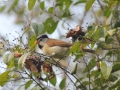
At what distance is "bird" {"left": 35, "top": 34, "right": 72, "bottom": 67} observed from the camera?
3.57 m

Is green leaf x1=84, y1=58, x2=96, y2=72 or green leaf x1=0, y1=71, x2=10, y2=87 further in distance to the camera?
green leaf x1=84, y1=58, x2=96, y2=72

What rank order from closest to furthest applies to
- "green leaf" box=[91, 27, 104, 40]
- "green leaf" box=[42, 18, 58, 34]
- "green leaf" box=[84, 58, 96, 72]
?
"green leaf" box=[91, 27, 104, 40], "green leaf" box=[84, 58, 96, 72], "green leaf" box=[42, 18, 58, 34]

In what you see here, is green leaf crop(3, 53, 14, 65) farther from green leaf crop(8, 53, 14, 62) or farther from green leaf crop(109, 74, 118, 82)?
green leaf crop(109, 74, 118, 82)

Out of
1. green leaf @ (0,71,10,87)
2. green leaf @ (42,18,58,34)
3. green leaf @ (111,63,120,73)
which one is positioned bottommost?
green leaf @ (111,63,120,73)

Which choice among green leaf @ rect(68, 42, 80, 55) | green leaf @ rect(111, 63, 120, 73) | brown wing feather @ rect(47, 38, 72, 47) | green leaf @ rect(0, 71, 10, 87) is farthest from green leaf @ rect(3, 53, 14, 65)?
brown wing feather @ rect(47, 38, 72, 47)

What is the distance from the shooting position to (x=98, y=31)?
7.31ft

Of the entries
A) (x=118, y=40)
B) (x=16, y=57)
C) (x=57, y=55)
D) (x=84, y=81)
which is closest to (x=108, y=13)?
(x=118, y=40)

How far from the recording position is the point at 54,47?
12.6ft

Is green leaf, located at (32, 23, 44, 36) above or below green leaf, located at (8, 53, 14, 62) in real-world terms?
above

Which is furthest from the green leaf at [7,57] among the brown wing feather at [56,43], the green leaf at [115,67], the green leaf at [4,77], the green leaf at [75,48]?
the brown wing feather at [56,43]

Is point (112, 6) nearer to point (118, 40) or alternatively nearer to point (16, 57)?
point (118, 40)

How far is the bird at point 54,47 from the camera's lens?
3.57m

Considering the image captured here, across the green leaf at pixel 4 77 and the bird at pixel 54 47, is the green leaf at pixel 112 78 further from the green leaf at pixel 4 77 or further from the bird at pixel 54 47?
the bird at pixel 54 47

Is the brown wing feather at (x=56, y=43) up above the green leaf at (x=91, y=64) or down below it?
below
